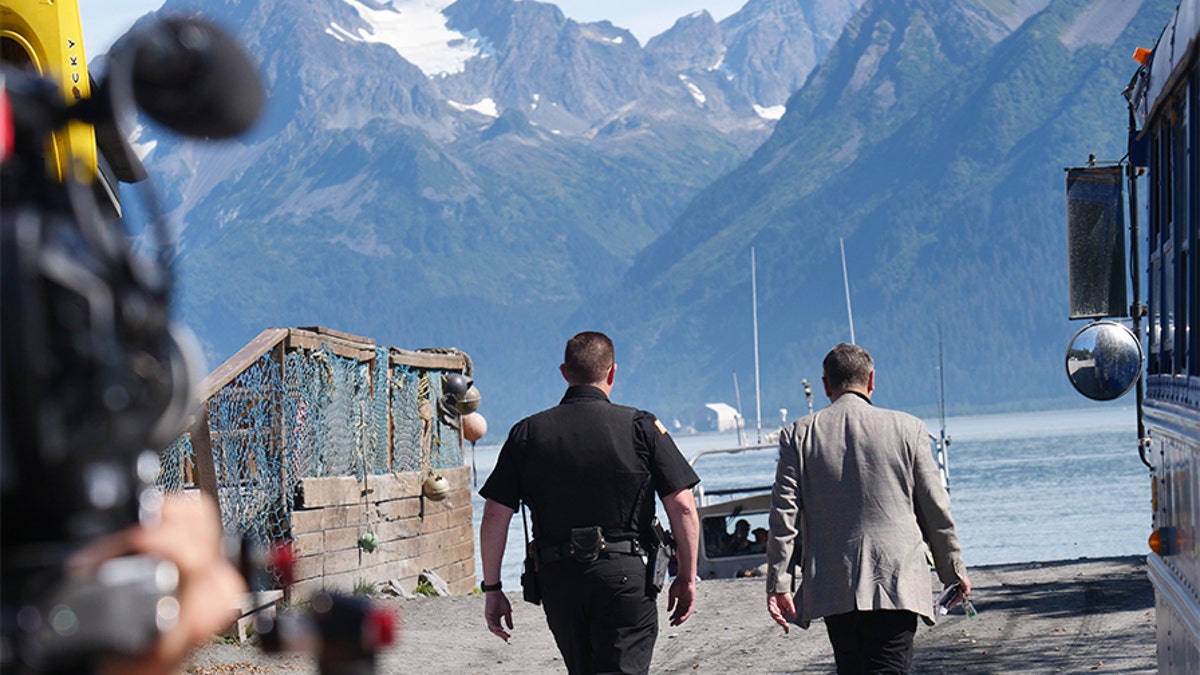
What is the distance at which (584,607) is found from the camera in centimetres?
627

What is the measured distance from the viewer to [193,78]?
203cm

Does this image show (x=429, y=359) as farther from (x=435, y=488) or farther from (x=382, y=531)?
(x=382, y=531)

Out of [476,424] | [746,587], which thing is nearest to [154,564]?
[746,587]

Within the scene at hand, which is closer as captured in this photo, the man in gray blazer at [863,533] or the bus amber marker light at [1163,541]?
the bus amber marker light at [1163,541]

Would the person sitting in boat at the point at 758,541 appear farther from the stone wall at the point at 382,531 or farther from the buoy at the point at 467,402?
the buoy at the point at 467,402

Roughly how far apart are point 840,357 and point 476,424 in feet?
55.6

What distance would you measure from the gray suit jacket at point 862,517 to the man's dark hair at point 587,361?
0.73 metres

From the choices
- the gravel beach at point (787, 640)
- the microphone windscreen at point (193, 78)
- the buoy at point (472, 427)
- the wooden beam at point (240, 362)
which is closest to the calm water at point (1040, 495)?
the buoy at point (472, 427)

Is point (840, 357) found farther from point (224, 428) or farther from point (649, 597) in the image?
point (224, 428)

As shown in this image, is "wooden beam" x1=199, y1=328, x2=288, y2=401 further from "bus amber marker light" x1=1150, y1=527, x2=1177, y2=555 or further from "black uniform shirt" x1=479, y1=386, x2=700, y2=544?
"bus amber marker light" x1=1150, y1=527, x2=1177, y2=555

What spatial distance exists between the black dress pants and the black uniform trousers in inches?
26.3

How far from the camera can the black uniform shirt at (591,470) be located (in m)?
6.30

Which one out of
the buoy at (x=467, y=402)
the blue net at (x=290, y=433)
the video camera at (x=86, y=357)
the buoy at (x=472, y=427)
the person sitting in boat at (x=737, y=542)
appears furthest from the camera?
the person sitting in boat at (x=737, y=542)

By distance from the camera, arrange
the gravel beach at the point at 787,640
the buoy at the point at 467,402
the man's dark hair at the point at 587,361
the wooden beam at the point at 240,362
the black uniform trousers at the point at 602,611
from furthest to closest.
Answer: the buoy at the point at 467,402, the wooden beam at the point at 240,362, the gravel beach at the point at 787,640, the man's dark hair at the point at 587,361, the black uniform trousers at the point at 602,611
